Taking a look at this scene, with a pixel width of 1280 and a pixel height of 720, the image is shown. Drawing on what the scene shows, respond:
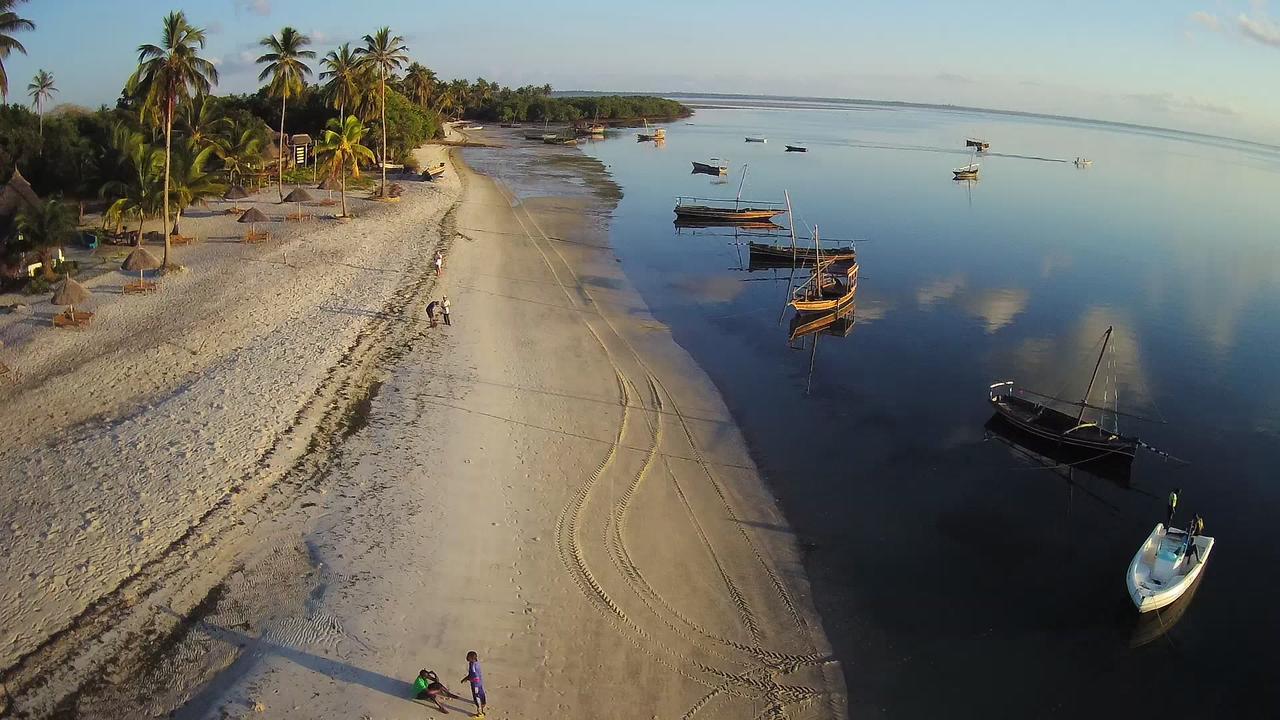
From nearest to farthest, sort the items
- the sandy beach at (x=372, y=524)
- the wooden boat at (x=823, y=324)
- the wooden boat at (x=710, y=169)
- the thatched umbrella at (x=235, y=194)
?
the sandy beach at (x=372, y=524) < the wooden boat at (x=823, y=324) < the thatched umbrella at (x=235, y=194) < the wooden boat at (x=710, y=169)

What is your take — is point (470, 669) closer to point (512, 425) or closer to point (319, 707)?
point (319, 707)

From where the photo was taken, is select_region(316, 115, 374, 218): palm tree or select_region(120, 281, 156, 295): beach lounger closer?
select_region(120, 281, 156, 295): beach lounger

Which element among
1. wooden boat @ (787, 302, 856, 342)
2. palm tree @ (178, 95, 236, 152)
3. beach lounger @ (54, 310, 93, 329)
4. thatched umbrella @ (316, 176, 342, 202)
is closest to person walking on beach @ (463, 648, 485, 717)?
beach lounger @ (54, 310, 93, 329)

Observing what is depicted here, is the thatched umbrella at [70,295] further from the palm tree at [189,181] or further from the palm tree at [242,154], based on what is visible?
the palm tree at [242,154]

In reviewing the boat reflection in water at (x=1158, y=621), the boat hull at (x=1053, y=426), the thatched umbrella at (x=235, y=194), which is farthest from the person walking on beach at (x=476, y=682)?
the thatched umbrella at (x=235, y=194)

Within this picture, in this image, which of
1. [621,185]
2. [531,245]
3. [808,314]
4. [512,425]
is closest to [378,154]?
[621,185]

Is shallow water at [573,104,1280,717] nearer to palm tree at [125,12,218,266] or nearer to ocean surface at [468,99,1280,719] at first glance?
ocean surface at [468,99,1280,719]

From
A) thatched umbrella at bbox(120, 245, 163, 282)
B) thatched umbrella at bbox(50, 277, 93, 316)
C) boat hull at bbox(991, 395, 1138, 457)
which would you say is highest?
thatched umbrella at bbox(120, 245, 163, 282)
